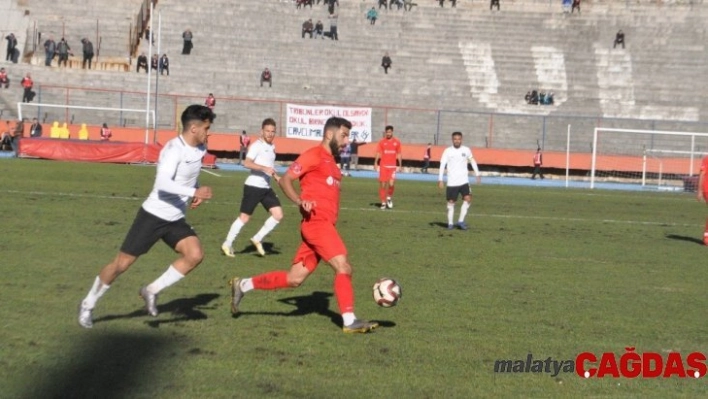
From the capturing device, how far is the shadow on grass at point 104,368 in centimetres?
685

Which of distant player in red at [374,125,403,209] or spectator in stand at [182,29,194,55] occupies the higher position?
spectator in stand at [182,29,194,55]

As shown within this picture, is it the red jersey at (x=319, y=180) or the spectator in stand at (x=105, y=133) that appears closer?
the red jersey at (x=319, y=180)

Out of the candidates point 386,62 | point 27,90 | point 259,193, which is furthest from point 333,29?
point 259,193

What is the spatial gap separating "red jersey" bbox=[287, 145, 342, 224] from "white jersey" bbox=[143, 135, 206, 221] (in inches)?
37.2

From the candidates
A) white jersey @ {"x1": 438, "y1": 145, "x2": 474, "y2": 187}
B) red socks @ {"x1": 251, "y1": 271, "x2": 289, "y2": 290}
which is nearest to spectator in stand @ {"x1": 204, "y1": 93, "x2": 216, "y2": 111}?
white jersey @ {"x1": 438, "y1": 145, "x2": 474, "y2": 187}

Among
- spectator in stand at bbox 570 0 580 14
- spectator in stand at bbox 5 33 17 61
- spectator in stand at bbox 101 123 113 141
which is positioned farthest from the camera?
spectator in stand at bbox 570 0 580 14

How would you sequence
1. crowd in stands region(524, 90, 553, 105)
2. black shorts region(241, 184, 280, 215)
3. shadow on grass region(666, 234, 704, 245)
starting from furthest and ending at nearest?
1. crowd in stands region(524, 90, 553, 105)
2. shadow on grass region(666, 234, 704, 245)
3. black shorts region(241, 184, 280, 215)

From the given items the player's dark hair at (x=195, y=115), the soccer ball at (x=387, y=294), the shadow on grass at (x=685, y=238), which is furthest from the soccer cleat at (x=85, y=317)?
the shadow on grass at (x=685, y=238)

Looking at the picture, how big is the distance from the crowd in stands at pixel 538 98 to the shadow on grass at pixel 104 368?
4487 centimetres

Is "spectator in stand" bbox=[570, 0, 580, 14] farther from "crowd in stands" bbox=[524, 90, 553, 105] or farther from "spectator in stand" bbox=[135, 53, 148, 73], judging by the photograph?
"spectator in stand" bbox=[135, 53, 148, 73]

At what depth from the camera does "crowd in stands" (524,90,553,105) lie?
2029 inches

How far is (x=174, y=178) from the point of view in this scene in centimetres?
891

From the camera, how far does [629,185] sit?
4266 centimetres

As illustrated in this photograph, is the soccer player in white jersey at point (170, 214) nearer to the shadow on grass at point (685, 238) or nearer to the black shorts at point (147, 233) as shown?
the black shorts at point (147, 233)
